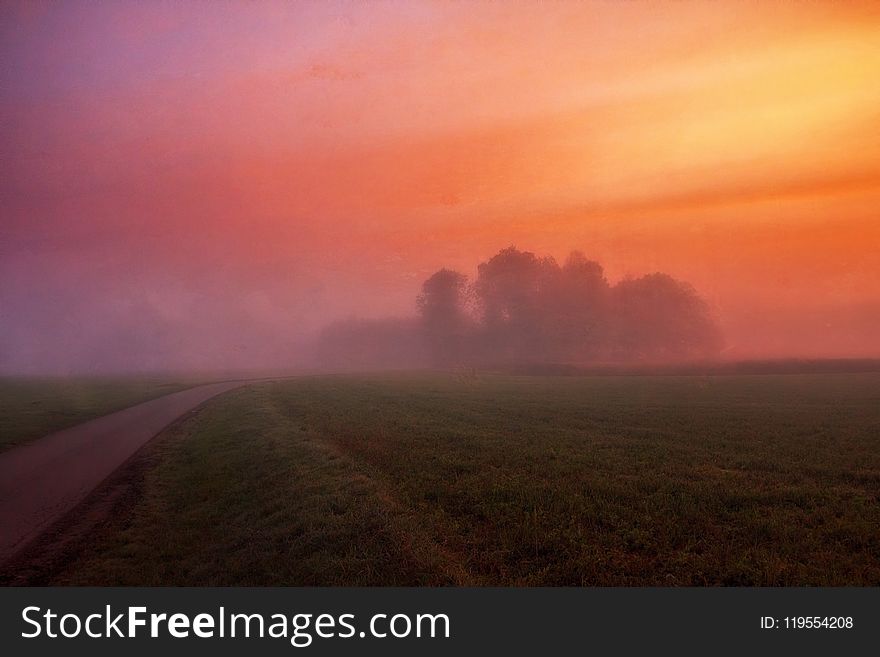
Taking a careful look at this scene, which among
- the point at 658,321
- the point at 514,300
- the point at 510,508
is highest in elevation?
the point at 514,300

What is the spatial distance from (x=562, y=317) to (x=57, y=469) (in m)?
97.7

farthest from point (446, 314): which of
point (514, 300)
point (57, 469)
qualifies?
point (57, 469)

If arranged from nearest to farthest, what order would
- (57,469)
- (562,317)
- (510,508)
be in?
(510,508), (57,469), (562,317)

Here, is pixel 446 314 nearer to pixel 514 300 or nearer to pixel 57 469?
pixel 514 300

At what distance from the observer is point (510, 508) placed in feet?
41.7

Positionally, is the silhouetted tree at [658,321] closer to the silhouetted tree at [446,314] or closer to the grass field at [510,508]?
the silhouetted tree at [446,314]

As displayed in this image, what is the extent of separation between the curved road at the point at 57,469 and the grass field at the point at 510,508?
201cm

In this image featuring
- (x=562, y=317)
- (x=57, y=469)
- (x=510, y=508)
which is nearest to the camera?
(x=510, y=508)

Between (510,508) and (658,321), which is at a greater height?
(658,321)

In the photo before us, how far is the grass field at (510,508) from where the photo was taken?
960 cm

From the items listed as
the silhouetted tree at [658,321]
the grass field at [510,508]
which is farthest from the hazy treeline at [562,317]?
the grass field at [510,508]

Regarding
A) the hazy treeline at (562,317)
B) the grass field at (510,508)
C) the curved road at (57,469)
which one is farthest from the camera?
the hazy treeline at (562,317)

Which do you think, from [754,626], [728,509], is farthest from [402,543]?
[728,509]

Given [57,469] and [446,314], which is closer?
[57,469]
